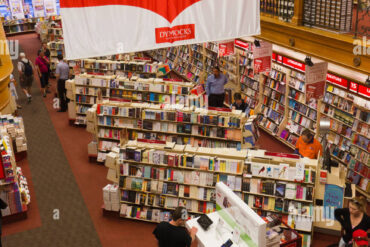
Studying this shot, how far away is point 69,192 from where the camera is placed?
9492 mm

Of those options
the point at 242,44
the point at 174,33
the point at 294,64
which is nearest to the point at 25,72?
the point at 242,44

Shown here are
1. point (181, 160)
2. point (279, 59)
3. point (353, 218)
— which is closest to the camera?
point (353, 218)

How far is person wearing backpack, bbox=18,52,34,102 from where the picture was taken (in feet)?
47.7

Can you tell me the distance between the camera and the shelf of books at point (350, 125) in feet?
29.1

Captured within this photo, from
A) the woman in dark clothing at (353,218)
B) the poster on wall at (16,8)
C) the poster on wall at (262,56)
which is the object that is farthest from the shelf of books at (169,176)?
the poster on wall at (16,8)

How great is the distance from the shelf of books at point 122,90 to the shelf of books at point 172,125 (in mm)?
834

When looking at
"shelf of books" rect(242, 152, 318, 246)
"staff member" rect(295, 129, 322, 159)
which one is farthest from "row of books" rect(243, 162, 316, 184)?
"staff member" rect(295, 129, 322, 159)

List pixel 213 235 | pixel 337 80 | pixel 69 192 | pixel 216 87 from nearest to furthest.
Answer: pixel 213 235 < pixel 337 80 < pixel 69 192 < pixel 216 87

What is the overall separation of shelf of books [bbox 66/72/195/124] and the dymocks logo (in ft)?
19.4

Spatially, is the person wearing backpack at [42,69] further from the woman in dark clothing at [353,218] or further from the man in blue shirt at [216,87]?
the woman in dark clothing at [353,218]

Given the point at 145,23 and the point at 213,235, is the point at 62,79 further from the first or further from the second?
the point at 213,235

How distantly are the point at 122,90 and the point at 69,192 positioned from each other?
378cm

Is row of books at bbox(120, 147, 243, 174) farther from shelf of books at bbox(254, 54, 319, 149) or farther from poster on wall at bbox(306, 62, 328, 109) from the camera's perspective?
shelf of books at bbox(254, 54, 319, 149)

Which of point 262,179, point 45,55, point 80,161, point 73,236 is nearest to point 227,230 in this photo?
point 262,179
